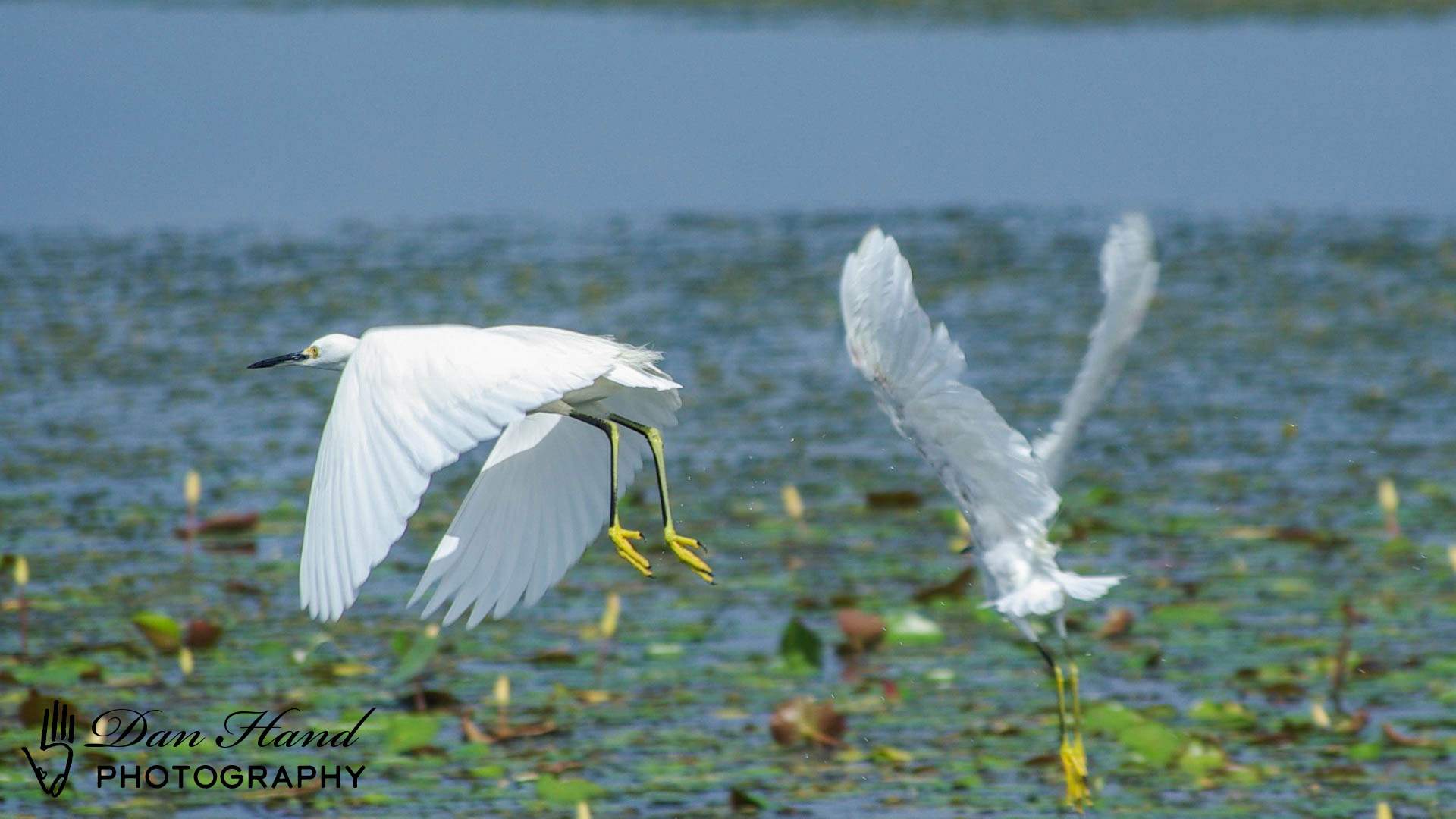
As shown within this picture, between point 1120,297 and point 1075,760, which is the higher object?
point 1120,297

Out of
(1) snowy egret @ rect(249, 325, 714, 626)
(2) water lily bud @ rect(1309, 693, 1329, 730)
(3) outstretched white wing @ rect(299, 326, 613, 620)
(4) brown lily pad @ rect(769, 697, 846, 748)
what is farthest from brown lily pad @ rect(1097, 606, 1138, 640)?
(3) outstretched white wing @ rect(299, 326, 613, 620)

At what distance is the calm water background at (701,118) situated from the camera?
15.9 metres

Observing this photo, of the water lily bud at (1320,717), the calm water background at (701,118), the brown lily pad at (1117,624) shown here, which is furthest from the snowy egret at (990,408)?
the calm water background at (701,118)

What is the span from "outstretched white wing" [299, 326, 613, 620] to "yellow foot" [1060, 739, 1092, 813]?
1870 mm

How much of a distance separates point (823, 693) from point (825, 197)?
9.79m

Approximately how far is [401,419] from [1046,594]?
1.56 m

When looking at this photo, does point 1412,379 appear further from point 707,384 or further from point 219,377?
point 219,377

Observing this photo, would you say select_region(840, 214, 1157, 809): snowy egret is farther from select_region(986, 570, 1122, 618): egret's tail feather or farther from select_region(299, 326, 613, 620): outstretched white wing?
select_region(299, 326, 613, 620): outstretched white wing

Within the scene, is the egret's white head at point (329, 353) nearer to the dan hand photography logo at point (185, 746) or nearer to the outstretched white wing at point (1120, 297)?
Result: the dan hand photography logo at point (185, 746)

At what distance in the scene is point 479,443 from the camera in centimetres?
393

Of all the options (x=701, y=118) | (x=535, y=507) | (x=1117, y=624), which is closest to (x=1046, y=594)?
(x=535, y=507)

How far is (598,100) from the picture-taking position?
66.2ft

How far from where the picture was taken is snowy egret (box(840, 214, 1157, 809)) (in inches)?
160

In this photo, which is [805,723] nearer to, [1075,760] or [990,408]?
[1075,760]
